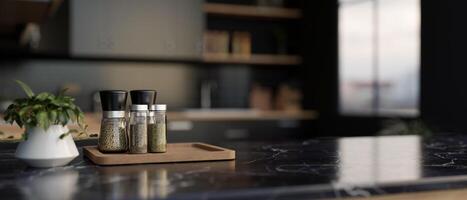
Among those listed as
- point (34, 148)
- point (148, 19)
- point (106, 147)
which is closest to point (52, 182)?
point (34, 148)

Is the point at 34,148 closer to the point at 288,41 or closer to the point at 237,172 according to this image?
the point at 237,172

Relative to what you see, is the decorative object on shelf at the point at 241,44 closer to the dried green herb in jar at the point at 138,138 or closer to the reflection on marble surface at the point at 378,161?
the reflection on marble surface at the point at 378,161

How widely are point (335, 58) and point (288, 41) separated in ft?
2.06

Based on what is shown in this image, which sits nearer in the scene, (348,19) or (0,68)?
(0,68)

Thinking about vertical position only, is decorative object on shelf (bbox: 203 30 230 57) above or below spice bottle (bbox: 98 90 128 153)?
above

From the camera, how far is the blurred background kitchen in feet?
13.9

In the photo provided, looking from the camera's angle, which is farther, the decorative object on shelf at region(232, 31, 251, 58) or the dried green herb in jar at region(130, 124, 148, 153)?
the decorative object on shelf at region(232, 31, 251, 58)

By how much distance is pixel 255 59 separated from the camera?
17.6 ft

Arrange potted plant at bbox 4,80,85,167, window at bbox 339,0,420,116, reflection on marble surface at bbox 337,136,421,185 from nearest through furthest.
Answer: reflection on marble surface at bbox 337,136,421,185 < potted plant at bbox 4,80,85,167 < window at bbox 339,0,420,116

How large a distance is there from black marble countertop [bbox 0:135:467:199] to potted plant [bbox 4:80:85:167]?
0.11ft

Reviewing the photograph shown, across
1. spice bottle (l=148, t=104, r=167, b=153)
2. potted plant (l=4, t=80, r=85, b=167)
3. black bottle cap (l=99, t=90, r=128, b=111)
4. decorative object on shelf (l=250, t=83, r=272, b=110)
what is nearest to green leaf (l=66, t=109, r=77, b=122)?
Result: potted plant (l=4, t=80, r=85, b=167)

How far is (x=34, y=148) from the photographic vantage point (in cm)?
141

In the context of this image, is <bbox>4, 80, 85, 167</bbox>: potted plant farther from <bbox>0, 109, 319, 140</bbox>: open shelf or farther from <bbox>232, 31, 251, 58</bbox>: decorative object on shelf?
<bbox>232, 31, 251, 58</bbox>: decorative object on shelf

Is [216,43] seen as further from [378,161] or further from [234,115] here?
[378,161]
